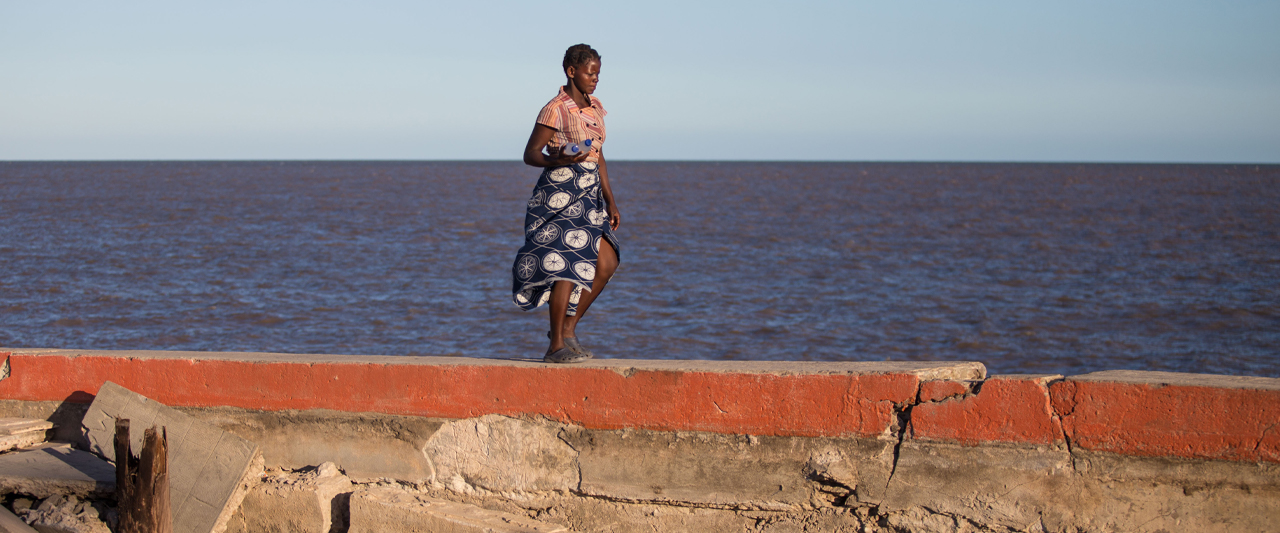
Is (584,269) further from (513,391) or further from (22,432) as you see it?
(22,432)

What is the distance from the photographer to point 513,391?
3602mm

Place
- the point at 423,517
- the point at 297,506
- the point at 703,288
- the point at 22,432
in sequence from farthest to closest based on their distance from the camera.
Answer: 1. the point at 703,288
2. the point at 22,432
3. the point at 297,506
4. the point at 423,517

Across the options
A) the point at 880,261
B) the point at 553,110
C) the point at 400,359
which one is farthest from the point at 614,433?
the point at 880,261

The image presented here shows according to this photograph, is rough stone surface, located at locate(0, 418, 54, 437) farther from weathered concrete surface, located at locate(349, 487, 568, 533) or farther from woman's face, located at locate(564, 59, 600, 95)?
woman's face, located at locate(564, 59, 600, 95)

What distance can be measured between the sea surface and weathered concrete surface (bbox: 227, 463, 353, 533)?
6.23 m

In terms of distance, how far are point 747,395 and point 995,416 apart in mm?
812

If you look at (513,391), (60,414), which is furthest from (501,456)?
(60,414)

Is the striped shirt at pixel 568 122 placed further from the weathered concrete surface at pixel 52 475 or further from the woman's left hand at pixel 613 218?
the weathered concrete surface at pixel 52 475

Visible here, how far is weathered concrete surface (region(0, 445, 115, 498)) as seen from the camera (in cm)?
355

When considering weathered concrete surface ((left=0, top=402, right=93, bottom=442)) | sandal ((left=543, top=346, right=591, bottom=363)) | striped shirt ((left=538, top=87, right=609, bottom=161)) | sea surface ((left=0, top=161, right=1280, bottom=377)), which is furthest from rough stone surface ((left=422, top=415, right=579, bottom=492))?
sea surface ((left=0, top=161, right=1280, bottom=377))

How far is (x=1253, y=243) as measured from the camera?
2223 centimetres

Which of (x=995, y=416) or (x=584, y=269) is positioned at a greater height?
(x=584, y=269)

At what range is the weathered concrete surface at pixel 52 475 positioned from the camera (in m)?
3.55

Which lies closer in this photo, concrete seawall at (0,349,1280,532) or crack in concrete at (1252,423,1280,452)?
crack in concrete at (1252,423,1280,452)
